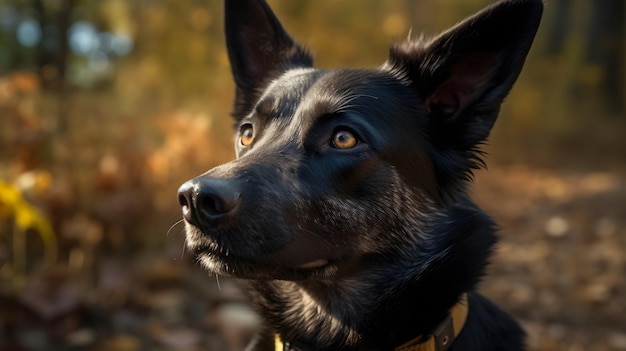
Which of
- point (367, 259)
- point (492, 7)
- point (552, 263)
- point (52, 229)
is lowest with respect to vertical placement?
point (552, 263)

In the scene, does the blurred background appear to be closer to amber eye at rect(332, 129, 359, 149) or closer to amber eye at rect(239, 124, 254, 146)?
amber eye at rect(239, 124, 254, 146)

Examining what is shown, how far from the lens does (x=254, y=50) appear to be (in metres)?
3.68

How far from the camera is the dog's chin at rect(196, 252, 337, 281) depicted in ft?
8.33

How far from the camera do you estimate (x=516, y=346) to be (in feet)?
10.1

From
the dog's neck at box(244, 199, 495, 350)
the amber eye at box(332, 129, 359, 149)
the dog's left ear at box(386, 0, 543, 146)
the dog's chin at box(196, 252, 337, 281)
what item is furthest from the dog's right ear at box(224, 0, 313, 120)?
the dog's chin at box(196, 252, 337, 281)

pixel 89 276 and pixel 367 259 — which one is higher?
pixel 367 259

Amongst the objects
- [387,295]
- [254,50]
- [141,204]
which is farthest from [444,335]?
[141,204]

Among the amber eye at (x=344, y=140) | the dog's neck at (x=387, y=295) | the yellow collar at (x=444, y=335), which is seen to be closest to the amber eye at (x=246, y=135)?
the amber eye at (x=344, y=140)

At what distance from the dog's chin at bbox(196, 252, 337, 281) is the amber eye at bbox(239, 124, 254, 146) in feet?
2.37

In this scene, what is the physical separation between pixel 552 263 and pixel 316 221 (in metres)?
5.50

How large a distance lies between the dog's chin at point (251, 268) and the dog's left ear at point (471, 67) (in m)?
0.90

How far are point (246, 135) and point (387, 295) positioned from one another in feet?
3.22

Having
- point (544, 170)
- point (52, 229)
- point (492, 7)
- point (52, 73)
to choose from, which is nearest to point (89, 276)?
point (52, 229)

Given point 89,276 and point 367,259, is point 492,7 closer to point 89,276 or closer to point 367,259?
point 367,259
